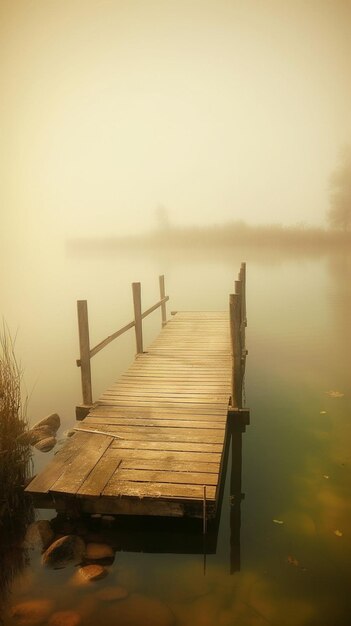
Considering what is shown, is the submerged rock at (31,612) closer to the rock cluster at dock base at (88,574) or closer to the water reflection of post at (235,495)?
the rock cluster at dock base at (88,574)

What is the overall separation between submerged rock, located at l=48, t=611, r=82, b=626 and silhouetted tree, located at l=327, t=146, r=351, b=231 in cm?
4598

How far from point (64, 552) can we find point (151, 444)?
4.82ft

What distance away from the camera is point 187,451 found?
465 cm

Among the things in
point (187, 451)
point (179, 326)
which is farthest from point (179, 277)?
point (187, 451)

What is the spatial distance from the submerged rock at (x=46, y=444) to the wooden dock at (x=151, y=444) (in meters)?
0.98

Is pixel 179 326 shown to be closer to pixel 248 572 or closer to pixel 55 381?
pixel 55 381

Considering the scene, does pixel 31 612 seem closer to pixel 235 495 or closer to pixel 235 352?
pixel 235 495

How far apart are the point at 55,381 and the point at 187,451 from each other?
23.5 ft

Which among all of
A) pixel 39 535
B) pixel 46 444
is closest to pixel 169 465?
pixel 39 535

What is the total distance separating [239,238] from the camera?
51.1 metres

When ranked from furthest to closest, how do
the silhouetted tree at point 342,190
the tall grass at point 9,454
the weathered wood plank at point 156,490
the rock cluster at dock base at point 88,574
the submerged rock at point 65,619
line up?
1. the silhouetted tree at point 342,190
2. the tall grass at point 9,454
3. the weathered wood plank at point 156,490
4. the rock cluster at dock base at point 88,574
5. the submerged rock at point 65,619

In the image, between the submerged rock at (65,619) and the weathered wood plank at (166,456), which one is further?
the weathered wood plank at (166,456)

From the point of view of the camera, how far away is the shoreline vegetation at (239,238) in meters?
43.7

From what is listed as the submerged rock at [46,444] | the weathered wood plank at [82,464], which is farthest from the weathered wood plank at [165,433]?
the submerged rock at [46,444]
